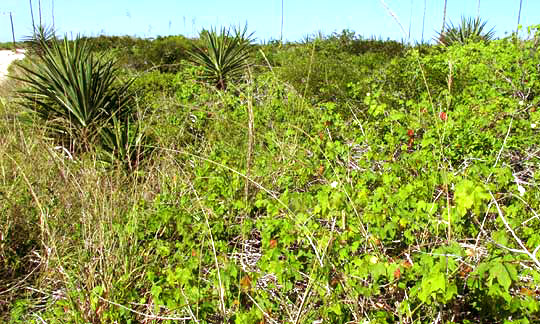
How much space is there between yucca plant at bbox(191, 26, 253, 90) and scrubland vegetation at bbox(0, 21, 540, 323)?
7.73 feet

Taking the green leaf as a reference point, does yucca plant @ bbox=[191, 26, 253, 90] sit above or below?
above

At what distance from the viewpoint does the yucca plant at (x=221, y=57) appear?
310 inches

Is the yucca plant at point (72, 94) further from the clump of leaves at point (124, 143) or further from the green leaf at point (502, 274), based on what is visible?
the green leaf at point (502, 274)

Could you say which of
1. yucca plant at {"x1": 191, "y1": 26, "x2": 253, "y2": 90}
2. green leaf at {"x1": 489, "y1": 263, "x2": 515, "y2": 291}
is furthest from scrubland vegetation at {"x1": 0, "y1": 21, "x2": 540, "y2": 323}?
yucca plant at {"x1": 191, "y1": 26, "x2": 253, "y2": 90}

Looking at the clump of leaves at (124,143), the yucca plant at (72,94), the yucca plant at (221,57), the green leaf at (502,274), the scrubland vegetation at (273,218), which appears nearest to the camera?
the green leaf at (502,274)

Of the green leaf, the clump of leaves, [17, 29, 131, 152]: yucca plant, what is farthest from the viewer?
[17, 29, 131, 152]: yucca plant

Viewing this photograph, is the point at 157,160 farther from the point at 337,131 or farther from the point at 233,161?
the point at 337,131

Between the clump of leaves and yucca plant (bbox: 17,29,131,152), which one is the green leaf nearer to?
the clump of leaves

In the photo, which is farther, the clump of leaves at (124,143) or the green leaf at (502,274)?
the clump of leaves at (124,143)

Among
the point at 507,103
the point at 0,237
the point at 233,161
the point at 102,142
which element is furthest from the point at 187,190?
the point at 507,103

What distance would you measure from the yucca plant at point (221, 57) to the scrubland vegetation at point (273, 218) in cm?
235

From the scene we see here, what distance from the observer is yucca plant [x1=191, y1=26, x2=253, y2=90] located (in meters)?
7.88

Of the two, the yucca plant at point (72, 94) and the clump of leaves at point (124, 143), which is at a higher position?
the yucca plant at point (72, 94)

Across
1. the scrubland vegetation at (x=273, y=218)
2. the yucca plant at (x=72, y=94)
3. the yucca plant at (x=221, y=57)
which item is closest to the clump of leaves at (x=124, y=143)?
the scrubland vegetation at (x=273, y=218)
